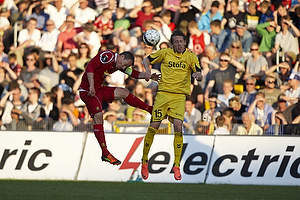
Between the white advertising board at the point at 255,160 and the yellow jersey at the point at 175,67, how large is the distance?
281 cm

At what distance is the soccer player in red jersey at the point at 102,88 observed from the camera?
12.3 meters

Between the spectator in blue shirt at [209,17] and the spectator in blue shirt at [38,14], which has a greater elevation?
the spectator in blue shirt at [209,17]

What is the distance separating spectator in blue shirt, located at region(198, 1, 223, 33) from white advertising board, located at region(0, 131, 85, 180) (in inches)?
234

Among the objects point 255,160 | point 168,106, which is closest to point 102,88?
point 168,106

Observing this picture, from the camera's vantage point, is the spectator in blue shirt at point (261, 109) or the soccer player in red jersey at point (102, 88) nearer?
the soccer player in red jersey at point (102, 88)

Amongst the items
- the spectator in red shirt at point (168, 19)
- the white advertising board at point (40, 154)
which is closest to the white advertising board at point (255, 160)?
the white advertising board at point (40, 154)

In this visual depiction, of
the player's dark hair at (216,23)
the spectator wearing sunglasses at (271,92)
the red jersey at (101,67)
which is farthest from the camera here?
the player's dark hair at (216,23)

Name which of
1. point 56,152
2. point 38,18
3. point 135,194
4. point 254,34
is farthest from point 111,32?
point 135,194

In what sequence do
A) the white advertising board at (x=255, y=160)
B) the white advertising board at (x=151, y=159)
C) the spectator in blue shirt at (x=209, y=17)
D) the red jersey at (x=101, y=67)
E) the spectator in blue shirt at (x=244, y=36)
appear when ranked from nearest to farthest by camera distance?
the red jersey at (x=101, y=67) → the white advertising board at (x=255, y=160) → the white advertising board at (x=151, y=159) → the spectator in blue shirt at (x=244, y=36) → the spectator in blue shirt at (x=209, y=17)

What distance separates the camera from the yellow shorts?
11805 mm

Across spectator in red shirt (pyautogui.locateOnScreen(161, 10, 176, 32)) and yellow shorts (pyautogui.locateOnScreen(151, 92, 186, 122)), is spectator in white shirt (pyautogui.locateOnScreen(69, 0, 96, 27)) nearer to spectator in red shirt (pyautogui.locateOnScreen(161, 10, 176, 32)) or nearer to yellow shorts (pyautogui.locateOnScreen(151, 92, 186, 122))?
spectator in red shirt (pyautogui.locateOnScreen(161, 10, 176, 32))

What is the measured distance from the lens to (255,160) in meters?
14.0

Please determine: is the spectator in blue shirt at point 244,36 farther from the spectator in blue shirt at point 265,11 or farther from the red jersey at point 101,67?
the red jersey at point 101,67

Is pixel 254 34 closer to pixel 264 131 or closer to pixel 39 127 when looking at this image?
pixel 264 131
